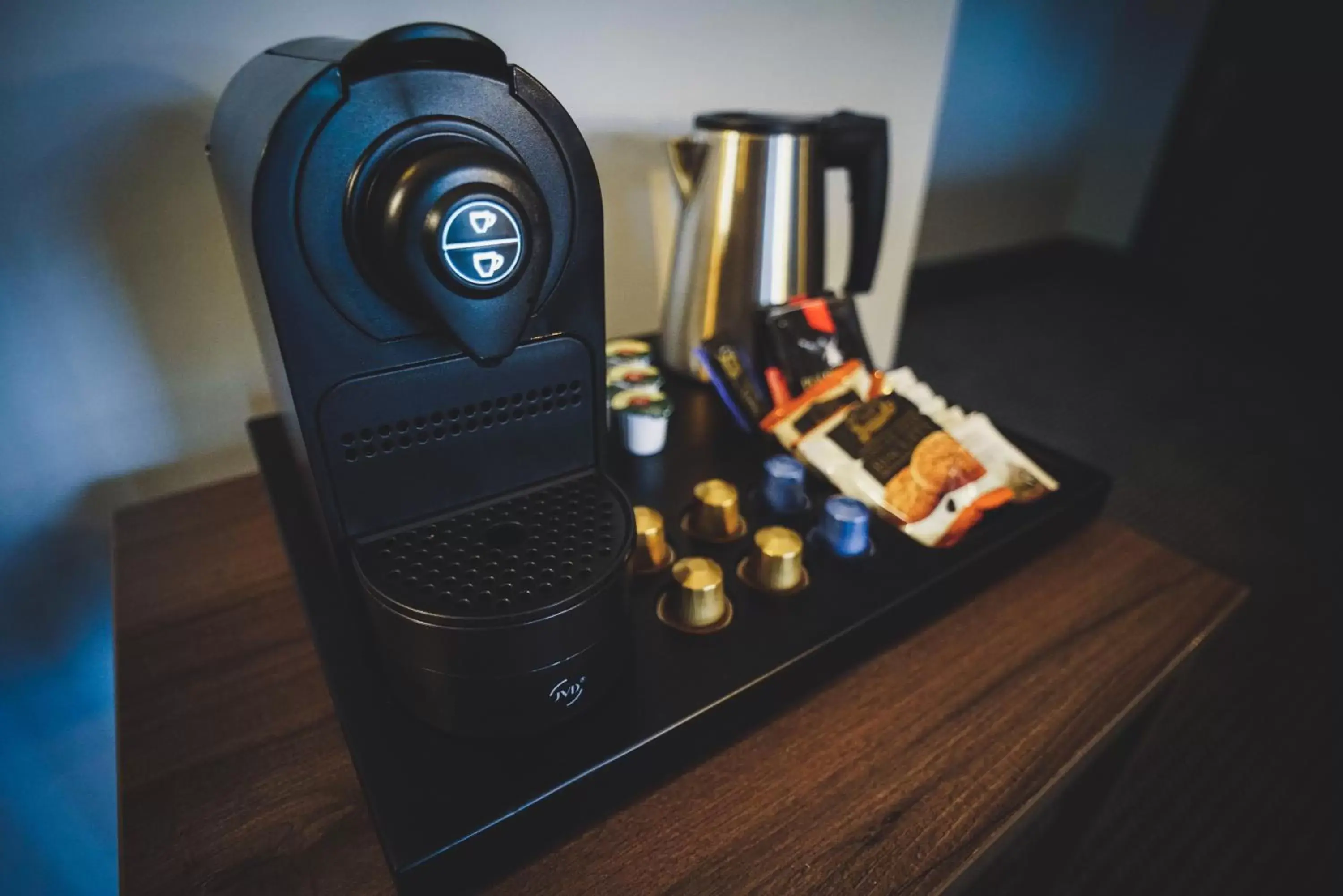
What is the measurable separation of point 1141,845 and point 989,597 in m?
0.70

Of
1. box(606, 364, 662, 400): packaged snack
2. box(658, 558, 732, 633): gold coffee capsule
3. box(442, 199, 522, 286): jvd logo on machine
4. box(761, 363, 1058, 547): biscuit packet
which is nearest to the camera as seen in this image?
box(442, 199, 522, 286): jvd logo on machine

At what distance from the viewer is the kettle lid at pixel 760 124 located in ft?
2.10

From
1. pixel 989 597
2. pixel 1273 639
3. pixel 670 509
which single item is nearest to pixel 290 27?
pixel 670 509

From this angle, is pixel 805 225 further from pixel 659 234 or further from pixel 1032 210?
pixel 1032 210

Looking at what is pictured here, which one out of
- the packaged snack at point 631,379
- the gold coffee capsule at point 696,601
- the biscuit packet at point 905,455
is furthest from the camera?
the packaged snack at point 631,379

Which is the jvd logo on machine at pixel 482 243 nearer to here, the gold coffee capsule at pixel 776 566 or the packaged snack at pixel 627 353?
the gold coffee capsule at pixel 776 566

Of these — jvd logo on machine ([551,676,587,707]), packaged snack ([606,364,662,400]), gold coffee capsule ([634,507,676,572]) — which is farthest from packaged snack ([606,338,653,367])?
jvd logo on machine ([551,676,587,707])

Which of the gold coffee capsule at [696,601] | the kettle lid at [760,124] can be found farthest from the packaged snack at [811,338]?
the gold coffee capsule at [696,601]

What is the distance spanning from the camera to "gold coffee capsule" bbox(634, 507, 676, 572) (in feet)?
1.57

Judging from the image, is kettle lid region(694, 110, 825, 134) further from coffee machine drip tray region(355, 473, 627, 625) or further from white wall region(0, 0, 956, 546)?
coffee machine drip tray region(355, 473, 627, 625)

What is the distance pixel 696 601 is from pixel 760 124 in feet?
1.40

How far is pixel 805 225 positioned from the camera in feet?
2.28

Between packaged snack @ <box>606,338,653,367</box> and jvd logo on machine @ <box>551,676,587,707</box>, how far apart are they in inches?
14.2

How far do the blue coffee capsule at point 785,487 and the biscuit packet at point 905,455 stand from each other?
0.11ft
